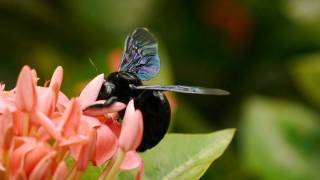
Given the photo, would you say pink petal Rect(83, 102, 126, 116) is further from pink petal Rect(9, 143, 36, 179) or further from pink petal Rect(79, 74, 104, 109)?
pink petal Rect(9, 143, 36, 179)

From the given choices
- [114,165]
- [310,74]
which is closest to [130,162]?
[114,165]

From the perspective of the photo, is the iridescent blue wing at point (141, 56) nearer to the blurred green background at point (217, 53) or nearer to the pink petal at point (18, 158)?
the pink petal at point (18, 158)

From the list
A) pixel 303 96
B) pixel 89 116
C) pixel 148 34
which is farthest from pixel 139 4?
pixel 89 116

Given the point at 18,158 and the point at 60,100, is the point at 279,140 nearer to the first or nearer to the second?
the point at 60,100

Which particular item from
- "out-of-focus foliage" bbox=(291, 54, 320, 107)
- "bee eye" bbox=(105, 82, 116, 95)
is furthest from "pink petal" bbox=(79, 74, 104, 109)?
"out-of-focus foliage" bbox=(291, 54, 320, 107)

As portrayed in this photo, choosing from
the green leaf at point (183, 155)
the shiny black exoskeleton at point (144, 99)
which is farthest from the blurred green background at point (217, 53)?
the shiny black exoskeleton at point (144, 99)

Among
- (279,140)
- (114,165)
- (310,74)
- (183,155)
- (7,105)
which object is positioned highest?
(7,105)

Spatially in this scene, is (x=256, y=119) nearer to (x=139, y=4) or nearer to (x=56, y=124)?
(x=139, y=4)
